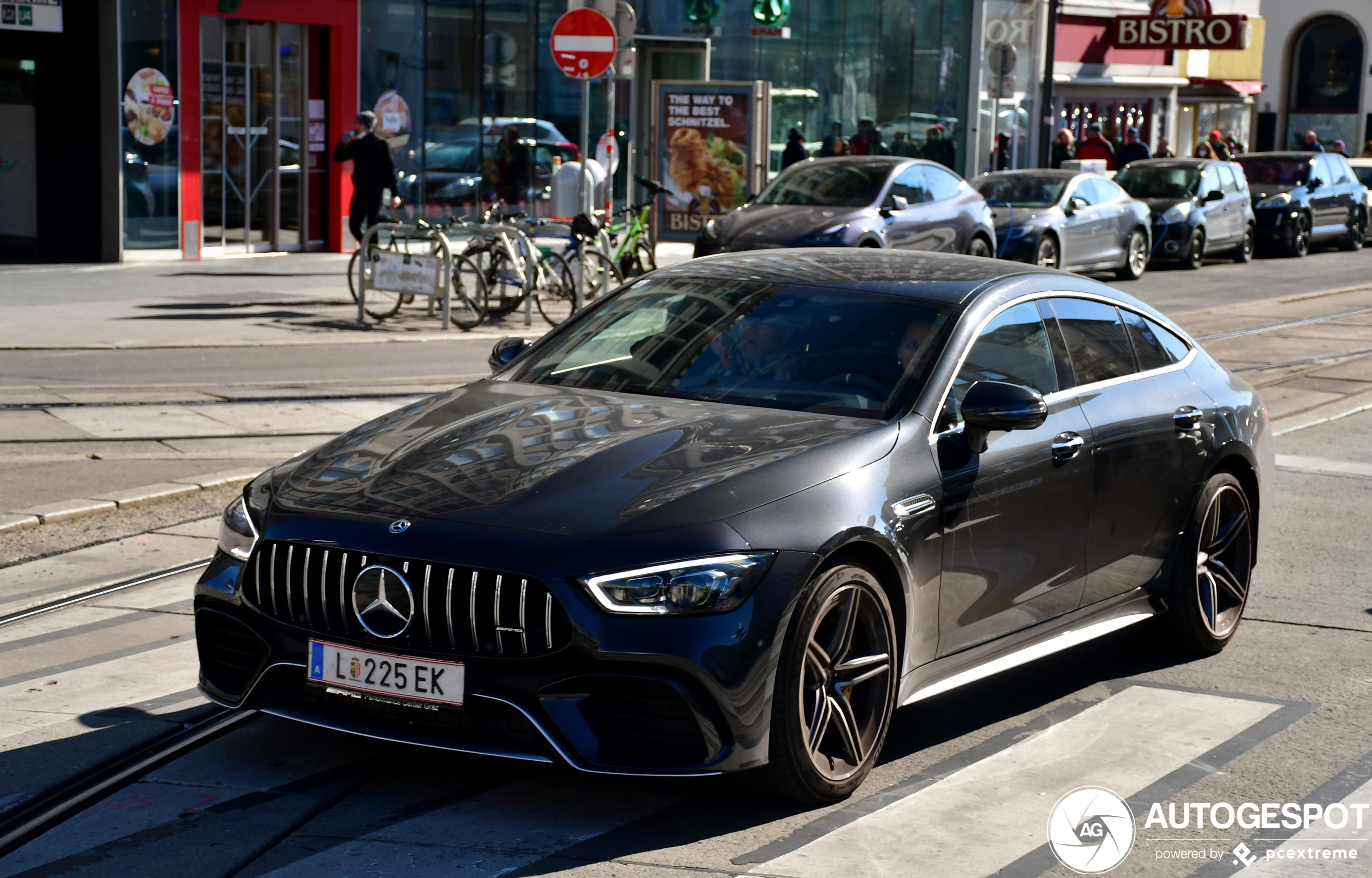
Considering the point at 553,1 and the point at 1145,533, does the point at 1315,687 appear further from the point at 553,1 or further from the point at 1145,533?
the point at 553,1

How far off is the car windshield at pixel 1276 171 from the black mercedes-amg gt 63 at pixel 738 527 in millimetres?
26639

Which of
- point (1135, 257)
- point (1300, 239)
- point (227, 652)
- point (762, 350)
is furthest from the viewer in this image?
point (1300, 239)

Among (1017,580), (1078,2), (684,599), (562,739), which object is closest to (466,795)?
(562,739)

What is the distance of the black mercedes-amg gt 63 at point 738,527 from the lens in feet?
14.7

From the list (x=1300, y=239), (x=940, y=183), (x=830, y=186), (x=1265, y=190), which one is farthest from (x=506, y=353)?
(x=1265, y=190)

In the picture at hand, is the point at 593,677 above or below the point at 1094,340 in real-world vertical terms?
below

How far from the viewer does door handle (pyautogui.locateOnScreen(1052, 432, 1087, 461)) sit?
5715mm

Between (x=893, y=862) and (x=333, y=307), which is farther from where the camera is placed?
(x=333, y=307)

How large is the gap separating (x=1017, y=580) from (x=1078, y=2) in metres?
39.6

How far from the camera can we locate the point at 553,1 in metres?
28.2

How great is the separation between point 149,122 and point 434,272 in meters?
6.41

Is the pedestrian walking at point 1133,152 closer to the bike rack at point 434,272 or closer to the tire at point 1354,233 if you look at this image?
the tire at point 1354,233

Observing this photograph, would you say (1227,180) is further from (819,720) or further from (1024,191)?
(819,720)

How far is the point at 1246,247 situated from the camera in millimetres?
29234
